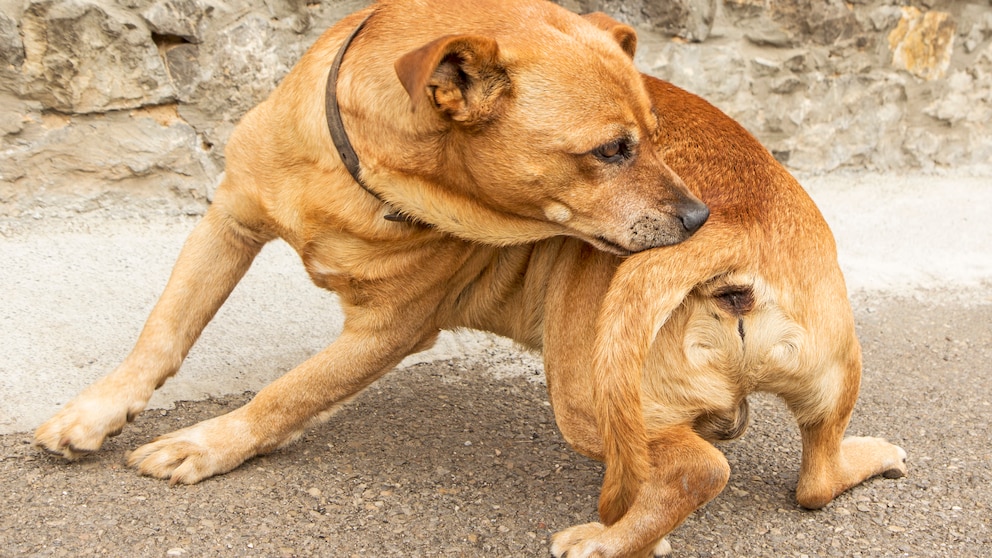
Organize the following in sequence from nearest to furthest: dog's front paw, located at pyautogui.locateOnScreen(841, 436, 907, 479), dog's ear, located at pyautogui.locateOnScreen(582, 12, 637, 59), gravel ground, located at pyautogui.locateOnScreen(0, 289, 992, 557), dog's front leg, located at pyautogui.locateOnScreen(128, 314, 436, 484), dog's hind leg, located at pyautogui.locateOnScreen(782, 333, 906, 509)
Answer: gravel ground, located at pyautogui.locateOnScreen(0, 289, 992, 557) → dog's hind leg, located at pyautogui.locateOnScreen(782, 333, 906, 509) → dog's front leg, located at pyautogui.locateOnScreen(128, 314, 436, 484) → dog's ear, located at pyautogui.locateOnScreen(582, 12, 637, 59) → dog's front paw, located at pyautogui.locateOnScreen(841, 436, 907, 479)

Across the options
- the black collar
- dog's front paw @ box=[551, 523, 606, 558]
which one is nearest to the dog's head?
the black collar

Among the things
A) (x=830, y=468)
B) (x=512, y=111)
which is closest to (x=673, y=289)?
(x=512, y=111)

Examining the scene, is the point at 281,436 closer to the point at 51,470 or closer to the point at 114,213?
the point at 51,470

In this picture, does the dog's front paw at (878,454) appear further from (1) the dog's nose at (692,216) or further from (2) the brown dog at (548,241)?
(1) the dog's nose at (692,216)

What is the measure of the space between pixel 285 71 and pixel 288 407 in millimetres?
2378

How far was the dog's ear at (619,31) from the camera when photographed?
305cm

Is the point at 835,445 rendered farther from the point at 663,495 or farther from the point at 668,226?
the point at 668,226

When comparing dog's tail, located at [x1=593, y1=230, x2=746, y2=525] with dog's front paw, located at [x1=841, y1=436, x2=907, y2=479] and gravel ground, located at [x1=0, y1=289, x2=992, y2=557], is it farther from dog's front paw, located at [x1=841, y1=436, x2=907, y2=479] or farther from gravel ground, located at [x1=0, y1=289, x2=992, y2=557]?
dog's front paw, located at [x1=841, y1=436, x2=907, y2=479]

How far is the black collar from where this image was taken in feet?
9.05

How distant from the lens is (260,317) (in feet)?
13.6

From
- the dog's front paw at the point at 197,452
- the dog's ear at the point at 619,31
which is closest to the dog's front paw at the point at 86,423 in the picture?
the dog's front paw at the point at 197,452

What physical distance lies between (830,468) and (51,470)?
7.84ft

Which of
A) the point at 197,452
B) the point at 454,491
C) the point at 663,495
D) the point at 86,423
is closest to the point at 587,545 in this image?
the point at 663,495

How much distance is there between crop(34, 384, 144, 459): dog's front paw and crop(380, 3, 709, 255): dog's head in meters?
1.23
